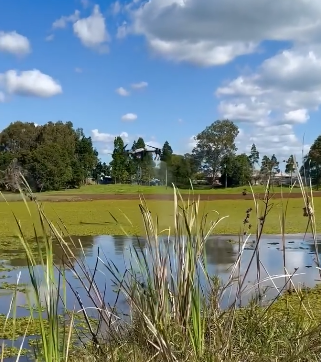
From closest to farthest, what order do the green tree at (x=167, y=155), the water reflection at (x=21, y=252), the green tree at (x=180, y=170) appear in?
1. the green tree at (x=167, y=155)
2. the green tree at (x=180, y=170)
3. the water reflection at (x=21, y=252)

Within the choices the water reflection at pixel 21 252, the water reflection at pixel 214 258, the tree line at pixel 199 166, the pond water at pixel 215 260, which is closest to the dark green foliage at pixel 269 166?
the tree line at pixel 199 166

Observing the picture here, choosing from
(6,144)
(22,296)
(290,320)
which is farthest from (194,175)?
(6,144)

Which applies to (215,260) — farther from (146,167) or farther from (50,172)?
(146,167)

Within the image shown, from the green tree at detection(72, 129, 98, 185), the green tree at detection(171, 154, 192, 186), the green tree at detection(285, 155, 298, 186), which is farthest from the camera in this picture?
the green tree at detection(72, 129, 98, 185)

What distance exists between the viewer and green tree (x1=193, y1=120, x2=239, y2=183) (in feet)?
12.5

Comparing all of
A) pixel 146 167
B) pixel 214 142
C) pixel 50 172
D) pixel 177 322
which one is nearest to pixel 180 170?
pixel 146 167

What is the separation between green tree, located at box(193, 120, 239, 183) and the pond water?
91 centimetres

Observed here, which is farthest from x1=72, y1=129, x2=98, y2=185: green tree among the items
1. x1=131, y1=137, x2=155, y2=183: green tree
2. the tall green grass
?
the tall green grass

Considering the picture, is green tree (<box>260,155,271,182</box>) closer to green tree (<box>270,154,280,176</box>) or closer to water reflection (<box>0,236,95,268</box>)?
green tree (<box>270,154,280,176</box>)

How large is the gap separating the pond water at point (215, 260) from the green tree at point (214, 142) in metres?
0.91

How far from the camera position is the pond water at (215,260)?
4.95m

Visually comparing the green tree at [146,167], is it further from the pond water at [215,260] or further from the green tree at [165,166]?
the pond water at [215,260]

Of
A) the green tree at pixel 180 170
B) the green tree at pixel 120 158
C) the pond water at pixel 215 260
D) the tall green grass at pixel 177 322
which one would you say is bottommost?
the pond water at pixel 215 260

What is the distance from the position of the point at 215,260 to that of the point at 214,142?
339 cm
